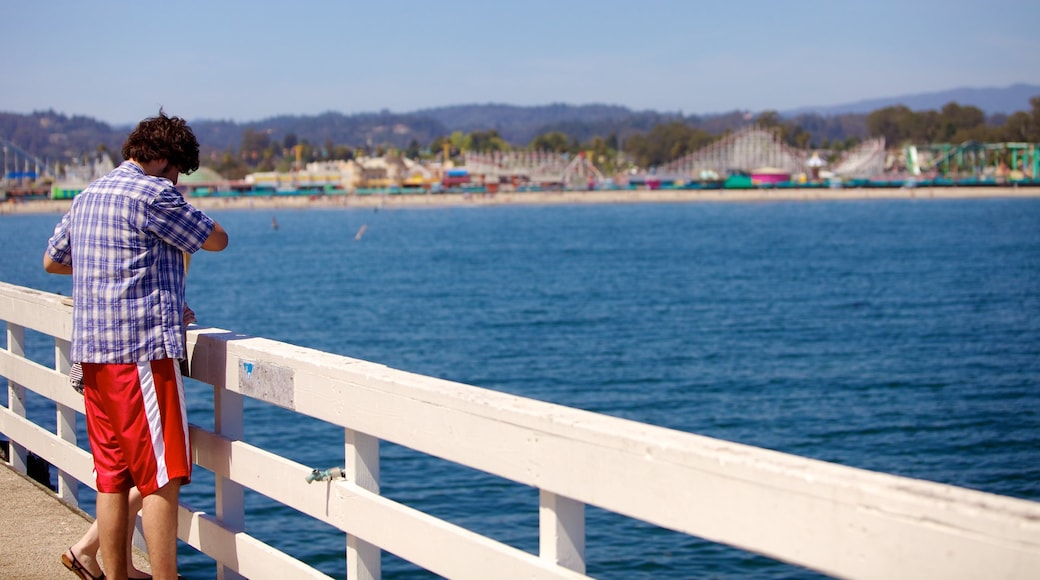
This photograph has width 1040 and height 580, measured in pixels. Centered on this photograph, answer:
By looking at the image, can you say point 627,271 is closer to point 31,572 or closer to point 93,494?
point 93,494

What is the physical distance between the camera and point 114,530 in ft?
13.2

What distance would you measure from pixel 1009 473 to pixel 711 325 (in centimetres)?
1858

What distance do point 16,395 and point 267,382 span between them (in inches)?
125

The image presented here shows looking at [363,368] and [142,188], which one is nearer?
[363,368]

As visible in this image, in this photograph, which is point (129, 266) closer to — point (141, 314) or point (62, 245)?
point (141, 314)

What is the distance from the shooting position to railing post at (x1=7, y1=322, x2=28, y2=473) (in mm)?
5902

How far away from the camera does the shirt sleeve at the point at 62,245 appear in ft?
13.2

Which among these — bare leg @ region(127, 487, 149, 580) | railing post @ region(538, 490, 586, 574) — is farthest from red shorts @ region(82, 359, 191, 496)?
railing post @ region(538, 490, 586, 574)

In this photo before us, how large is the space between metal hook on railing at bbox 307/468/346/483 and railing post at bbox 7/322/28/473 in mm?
2947

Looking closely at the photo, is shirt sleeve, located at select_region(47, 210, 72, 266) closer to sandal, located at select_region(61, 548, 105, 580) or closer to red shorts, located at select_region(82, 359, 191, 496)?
red shorts, located at select_region(82, 359, 191, 496)

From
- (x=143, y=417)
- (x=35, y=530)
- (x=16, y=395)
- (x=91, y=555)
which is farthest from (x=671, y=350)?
(x=143, y=417)

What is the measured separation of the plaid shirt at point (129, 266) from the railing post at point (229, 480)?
14.6 inches

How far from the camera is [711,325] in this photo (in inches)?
1332

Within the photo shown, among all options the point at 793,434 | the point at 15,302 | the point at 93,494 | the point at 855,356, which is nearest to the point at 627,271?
the point at 855,356
